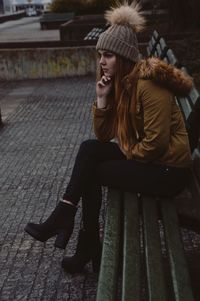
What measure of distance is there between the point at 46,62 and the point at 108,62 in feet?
34.8

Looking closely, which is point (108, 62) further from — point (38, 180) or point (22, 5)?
point (22, 5)

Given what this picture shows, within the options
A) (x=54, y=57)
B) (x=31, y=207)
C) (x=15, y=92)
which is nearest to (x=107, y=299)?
(x=31, y=207)

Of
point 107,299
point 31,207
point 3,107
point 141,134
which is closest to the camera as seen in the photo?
point 107,299

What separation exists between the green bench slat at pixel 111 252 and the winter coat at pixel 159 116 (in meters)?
0.33

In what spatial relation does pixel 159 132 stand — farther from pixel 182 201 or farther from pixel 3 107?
pixel 3 107

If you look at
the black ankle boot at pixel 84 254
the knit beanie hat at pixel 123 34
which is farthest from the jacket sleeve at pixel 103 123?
the black ankle boot at pixel 84 254

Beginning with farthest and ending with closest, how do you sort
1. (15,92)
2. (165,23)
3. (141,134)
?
(165,23), (15,92), (141,134)

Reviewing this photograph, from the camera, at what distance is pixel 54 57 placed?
13.9m

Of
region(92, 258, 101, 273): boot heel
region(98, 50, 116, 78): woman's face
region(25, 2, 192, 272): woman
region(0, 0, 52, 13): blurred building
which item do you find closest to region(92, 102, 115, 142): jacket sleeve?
region(25, 2, 192, 272): woman

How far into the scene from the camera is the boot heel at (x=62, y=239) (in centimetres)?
342

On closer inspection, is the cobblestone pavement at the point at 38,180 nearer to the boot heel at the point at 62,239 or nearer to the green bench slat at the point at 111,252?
the boot heel at the point at 62,239

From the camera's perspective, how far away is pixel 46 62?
A: 14.0 meters

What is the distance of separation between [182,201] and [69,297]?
0.88m

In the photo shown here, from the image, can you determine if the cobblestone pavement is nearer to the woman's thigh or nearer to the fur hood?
the woman's thigh
